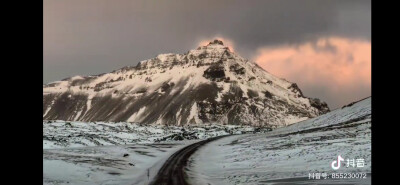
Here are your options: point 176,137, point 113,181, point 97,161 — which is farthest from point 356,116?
point 113,181

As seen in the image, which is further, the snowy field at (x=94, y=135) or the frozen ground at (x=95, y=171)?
the snowy field at (x=94, y=135)

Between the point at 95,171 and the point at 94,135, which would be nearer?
the point at 95,171

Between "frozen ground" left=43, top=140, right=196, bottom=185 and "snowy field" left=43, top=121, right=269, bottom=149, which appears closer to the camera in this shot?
"frozen ground" left=43, top=140, right=196, bottom=185

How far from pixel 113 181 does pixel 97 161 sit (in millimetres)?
12740

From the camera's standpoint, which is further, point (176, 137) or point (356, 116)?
point (176, 137)

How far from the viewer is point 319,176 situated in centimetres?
2802
